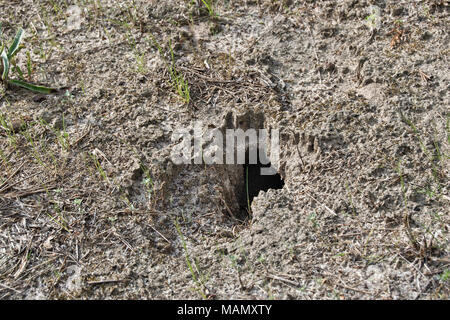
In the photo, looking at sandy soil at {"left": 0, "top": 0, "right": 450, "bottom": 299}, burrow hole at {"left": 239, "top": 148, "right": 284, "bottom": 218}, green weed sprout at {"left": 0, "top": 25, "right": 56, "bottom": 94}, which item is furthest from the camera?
green weed sprout at {"left": 0, "top": 25, "right": 56, "bottom": 94}

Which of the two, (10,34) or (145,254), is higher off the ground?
(10,34)

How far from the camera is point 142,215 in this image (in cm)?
254

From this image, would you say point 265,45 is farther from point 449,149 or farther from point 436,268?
point 436,268

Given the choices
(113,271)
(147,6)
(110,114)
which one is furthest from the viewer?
(147,6)

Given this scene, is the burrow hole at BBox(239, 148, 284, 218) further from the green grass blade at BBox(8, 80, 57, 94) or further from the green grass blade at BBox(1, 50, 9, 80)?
the green grass blade at BBox(1, 50, 9, 80)

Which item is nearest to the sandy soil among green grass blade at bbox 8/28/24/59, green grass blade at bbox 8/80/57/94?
green grass blade at bbox 8/80/57/94

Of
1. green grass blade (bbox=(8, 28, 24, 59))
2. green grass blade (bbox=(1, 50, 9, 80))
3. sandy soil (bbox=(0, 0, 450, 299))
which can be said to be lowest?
sandy soil (bbox=(0, 0, 450, 299))

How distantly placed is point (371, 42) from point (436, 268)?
1.45m

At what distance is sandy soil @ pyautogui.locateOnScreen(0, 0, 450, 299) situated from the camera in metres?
2.31

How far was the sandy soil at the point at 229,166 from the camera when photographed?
7.58ft

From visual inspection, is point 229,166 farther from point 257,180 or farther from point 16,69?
point 16,69

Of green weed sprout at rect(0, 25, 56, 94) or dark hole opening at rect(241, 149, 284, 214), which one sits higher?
green weed sprout at rect(0, 25, 56, 94)

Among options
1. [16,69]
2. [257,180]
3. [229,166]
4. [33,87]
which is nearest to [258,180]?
[257,180]
